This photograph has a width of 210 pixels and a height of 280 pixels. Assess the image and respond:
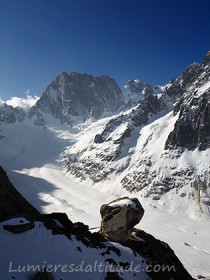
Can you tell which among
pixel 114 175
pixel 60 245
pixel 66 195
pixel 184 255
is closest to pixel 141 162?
pixel 114 175

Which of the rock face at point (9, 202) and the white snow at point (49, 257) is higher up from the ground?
the rock face at point (9, 202)

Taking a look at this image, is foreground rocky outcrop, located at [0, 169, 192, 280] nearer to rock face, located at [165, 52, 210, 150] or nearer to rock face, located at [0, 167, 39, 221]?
rock face, located at [0, 167, 39, 221]

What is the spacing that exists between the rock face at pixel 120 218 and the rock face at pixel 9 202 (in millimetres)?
9975

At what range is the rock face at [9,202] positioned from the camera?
37.7m

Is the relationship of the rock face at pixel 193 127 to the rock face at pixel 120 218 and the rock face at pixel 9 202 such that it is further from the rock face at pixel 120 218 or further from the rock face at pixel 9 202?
the rock face at pixel 9 202

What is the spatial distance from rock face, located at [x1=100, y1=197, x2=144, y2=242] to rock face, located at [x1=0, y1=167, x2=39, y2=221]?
998cm

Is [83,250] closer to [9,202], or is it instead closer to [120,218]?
[9,202]

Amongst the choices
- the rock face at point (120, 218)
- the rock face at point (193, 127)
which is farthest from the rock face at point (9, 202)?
the rock face at point (193, 127)

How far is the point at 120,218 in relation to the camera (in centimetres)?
4575

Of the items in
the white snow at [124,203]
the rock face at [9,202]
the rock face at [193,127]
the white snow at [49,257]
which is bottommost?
the white snow at [49,257]

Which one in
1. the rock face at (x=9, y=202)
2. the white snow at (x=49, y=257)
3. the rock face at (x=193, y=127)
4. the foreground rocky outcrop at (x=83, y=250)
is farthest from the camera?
the rock face at (x=193, y=127)

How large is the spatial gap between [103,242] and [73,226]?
12.7ft

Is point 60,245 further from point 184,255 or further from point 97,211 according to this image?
point 97,211

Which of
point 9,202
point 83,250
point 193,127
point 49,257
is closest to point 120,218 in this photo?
point 83,250
